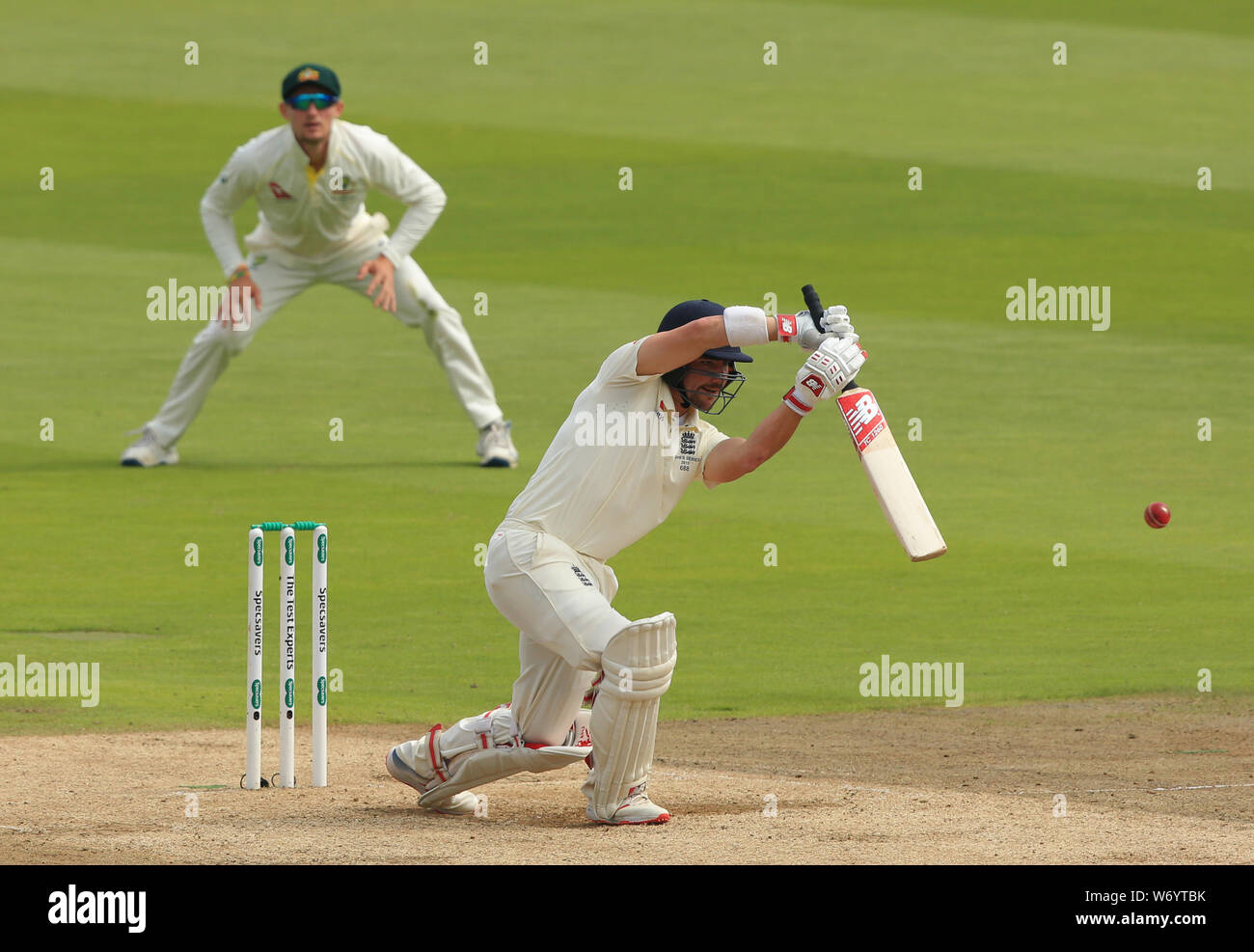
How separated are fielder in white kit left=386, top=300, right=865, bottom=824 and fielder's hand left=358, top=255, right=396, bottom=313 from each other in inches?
293

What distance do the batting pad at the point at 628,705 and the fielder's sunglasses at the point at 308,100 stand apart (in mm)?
8463

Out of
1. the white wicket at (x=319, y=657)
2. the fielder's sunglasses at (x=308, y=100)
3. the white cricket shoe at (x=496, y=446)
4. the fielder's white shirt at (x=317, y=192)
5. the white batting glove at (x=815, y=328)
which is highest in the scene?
the fielder's sunglasses at (x=308, y=100)

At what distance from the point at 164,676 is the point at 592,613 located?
4138 millimetres

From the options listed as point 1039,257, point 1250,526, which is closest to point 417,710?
point 1250,526

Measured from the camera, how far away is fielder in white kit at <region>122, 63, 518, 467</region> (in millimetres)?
15742

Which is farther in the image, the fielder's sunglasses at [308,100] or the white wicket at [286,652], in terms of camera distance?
the fielder's sunglasses at [308,100]

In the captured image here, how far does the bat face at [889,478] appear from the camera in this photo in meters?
8.18

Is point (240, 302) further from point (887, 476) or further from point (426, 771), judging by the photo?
point (887, 476)

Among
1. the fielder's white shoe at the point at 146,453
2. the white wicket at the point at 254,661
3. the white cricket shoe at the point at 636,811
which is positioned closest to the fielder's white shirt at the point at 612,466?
the white cricket shoe at the point at 636,811

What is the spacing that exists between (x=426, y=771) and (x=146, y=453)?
359 inches

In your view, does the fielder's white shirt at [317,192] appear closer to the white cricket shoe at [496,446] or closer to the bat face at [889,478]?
the white cricket shoe at [496,446]

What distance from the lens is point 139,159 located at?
104 feet

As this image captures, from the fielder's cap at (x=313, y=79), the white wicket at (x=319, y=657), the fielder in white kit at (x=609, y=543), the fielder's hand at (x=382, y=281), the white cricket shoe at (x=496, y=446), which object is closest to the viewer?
the fielder in white kit at (x=609, y=543)

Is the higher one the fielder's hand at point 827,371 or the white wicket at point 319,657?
the fielder's hand at point 827,371
